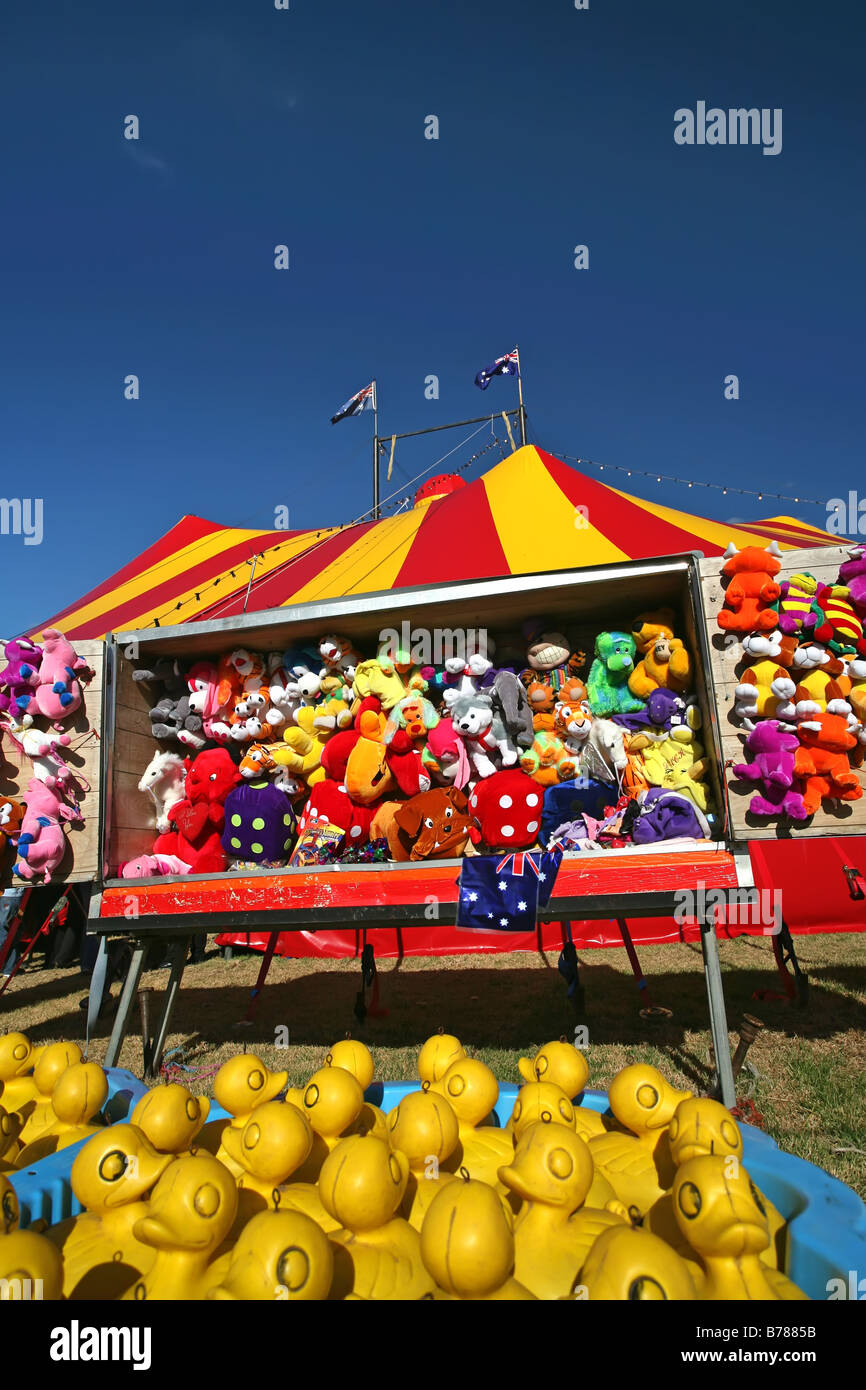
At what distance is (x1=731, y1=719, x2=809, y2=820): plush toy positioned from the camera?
2.39 m

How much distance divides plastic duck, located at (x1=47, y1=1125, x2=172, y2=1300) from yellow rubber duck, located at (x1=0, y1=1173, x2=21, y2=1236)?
0.06m

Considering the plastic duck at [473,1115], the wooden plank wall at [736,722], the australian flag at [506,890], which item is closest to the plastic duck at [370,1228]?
the plastic duck at [473,1115]

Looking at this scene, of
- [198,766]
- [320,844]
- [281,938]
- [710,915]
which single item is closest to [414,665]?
[320,844]

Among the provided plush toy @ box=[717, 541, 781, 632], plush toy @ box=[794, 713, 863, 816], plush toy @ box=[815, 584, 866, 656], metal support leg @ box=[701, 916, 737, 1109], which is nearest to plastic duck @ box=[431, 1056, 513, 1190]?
metal support leg @ box=[701, 916, 737, 1109]

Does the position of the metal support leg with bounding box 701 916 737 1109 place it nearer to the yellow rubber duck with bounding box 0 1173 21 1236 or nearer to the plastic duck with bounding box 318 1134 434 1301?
the plastic duck with bounding box 318 1134 434 1301

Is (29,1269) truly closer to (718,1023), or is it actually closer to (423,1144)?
(423,1144)

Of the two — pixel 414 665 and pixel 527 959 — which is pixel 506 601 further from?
pixel 527 959

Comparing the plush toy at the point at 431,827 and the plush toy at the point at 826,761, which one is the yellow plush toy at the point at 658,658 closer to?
the plush toy at the point at 826,761

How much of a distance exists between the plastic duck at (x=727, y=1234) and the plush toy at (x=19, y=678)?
3.22 metres

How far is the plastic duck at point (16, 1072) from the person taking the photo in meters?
1.56

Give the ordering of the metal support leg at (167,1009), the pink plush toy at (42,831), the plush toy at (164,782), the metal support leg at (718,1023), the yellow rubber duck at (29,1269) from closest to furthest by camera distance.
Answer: the yellow rubber duck at (29,1269)
the metal support leg at (718,1023)
the pink plush toy at (42,831)
the metal support leg at (167,1009)
the plush toy at (164,782)

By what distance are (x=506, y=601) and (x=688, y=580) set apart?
0.75 m

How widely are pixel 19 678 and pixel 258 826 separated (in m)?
1.27

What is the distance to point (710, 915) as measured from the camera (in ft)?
7.56
